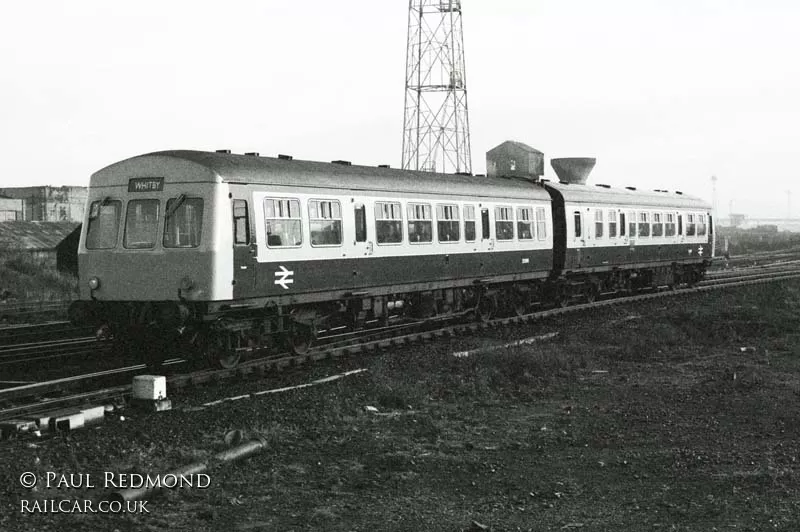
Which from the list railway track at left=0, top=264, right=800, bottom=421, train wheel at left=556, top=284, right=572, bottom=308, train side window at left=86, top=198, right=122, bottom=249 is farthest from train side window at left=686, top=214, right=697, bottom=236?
train side window at left=86, top=198, right=122, bottom=249

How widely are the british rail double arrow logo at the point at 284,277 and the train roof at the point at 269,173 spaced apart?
141 centimetres

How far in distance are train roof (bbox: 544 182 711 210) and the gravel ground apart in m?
9.66

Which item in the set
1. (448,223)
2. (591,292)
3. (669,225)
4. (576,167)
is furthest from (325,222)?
(576,167)

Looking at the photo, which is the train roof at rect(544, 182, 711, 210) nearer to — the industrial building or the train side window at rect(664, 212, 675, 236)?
the train side window at rect(664, 212, 675, 236)

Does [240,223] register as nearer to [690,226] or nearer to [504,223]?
[504,223]

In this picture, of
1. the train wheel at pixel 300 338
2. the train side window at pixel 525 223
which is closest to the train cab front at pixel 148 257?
the train wheel at pixel 300 338

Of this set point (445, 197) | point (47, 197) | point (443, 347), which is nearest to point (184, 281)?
point (443, 347)

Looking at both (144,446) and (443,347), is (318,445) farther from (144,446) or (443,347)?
(443,347)

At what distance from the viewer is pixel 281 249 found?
14297 mm

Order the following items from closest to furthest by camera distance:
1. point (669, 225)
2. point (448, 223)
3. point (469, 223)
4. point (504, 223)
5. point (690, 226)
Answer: point (448, 223)
point (469, 223)
point (504, 223)
point (669, 225)
point (690, 226)

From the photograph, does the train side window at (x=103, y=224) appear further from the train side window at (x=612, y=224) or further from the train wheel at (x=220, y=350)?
the train side window at (x=612, y=224)

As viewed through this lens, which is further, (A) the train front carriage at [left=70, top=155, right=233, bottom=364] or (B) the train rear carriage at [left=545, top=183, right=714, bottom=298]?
(B) the train rear carriage at [left=545, top=183, right=714, bottom=298]

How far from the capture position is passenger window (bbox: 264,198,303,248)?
46.0ft

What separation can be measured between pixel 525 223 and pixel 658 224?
8934 millimetres
